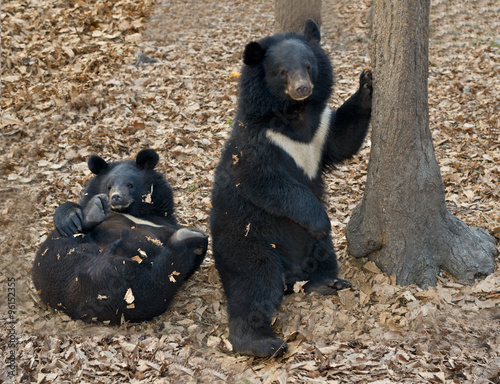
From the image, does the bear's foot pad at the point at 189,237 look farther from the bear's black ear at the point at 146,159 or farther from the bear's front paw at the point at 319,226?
the bear's black ear at the point at 146,159

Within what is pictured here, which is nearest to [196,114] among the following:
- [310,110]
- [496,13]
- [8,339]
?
[310,110]

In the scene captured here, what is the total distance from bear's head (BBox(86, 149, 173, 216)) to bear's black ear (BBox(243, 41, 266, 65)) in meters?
1.48

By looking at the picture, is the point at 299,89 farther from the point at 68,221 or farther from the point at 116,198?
the point at 68,221

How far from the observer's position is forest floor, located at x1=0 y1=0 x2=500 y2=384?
12.1 feet

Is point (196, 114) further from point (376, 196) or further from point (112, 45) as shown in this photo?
point (376, 196)

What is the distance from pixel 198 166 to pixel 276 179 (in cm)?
289

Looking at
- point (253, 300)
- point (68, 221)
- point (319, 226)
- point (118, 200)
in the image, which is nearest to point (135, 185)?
point (118, 200)

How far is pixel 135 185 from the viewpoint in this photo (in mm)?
5191

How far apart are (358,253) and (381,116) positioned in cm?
129

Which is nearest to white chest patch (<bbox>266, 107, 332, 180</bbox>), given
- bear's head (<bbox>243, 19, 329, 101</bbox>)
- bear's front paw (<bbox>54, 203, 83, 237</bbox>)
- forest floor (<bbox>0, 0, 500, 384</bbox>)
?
bear's head (<bbox>243, 19, 329, 101</bbox>)

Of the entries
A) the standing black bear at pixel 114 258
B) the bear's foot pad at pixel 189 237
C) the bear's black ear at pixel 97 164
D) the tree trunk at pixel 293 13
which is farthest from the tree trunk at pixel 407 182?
the tree trunk at pixel 293 13

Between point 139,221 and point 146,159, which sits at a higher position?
point 146,159

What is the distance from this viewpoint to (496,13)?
445 inches

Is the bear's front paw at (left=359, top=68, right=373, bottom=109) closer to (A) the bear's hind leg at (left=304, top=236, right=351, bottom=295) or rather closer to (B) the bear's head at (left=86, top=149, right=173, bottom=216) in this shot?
(A) the bear's hind leg at (left=304, top=236, right=351, bottom=295)
